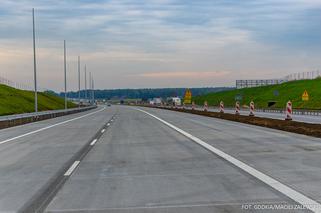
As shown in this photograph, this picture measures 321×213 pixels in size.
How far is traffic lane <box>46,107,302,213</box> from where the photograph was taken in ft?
26.8

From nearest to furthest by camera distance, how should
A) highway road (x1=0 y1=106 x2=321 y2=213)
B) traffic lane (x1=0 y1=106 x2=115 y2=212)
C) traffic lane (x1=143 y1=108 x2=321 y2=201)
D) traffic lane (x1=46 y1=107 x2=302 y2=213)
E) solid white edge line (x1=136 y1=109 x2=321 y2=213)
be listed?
solid white edge line (x1=136 y1=109 x2=321 y2=213), traffic lane (x1=46 y1=107 x2=302 y2=213), highway road (x1=0 y1=106 x2=321 y2=213), traffic lane (x1=0 y1=106 x2=115 y2=212), traffic lane (x1=143 y1=108 x2=321 y2=201)

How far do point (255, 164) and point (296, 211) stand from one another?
522 centimetres

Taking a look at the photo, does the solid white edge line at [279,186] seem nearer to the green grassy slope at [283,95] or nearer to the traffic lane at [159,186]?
the traffic lane at [159,186]

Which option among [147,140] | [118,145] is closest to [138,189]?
[118,145]

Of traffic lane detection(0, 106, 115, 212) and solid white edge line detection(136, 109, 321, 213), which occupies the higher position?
solid white edge line detection(136, 109, 321, 213)

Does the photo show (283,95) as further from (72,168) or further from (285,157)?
(72,168)

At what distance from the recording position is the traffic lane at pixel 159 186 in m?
8.16

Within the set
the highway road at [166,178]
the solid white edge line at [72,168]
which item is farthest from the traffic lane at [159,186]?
the solid white edge line at [72,168]

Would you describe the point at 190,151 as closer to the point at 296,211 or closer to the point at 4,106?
the point at 296,211

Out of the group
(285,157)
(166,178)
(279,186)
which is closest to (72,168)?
(166,178)

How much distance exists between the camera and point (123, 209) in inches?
312

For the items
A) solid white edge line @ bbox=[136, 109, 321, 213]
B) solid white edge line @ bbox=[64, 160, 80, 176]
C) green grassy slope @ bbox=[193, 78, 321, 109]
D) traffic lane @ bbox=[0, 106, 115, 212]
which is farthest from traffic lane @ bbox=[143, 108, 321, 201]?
green grassy slope @ bbox=[193, 78, 321, 109]

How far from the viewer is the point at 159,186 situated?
9906 millimetres

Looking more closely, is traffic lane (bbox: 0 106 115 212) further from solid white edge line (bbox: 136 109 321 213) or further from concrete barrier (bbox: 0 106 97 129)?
concrete barrier (bbox: 0 106 97 129)
